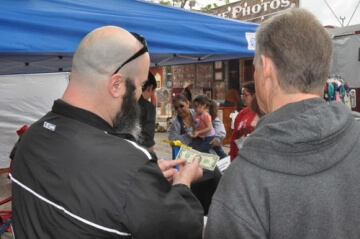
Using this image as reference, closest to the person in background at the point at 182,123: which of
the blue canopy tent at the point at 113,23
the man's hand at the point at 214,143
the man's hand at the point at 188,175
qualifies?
the man's hand at the point at 214,143

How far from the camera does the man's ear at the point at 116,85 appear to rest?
1.38 m

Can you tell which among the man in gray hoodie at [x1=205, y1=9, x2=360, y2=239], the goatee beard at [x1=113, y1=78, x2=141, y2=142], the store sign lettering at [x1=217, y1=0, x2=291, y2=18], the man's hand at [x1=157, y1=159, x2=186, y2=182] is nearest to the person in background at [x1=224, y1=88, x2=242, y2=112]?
the store sign lettering at [x1=217, y1=0, x2=291, y2=18]

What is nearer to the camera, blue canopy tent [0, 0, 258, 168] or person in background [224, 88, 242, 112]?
blue canopy tent [0, 0, 258, 168]

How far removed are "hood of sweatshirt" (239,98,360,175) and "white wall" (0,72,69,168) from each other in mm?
7468

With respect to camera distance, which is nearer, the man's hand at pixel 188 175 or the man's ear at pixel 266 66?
the man's ear at pixel 266 66

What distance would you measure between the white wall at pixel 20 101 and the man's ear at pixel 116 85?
6872 mm

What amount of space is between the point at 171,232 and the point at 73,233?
0.33 meters

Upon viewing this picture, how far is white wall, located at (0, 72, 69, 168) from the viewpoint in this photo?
7383 millimetres

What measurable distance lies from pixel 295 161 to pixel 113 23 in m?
2.07

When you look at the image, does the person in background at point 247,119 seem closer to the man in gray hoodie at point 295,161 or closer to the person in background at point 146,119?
the person in background at point 146,119

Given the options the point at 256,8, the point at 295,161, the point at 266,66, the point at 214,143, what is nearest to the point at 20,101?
the point at 214,143

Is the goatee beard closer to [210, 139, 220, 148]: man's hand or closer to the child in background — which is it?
the child in background

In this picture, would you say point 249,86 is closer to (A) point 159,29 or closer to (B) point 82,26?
A: (A) point 159,29

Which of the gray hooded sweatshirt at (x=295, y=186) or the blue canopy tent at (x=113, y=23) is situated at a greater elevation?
the blue canopy tent at (x=113, y=23)
